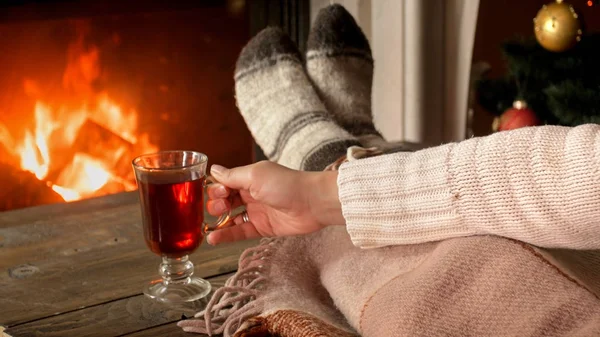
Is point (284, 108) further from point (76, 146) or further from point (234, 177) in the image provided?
point (76, 146)

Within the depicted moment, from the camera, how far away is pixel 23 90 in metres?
1.69

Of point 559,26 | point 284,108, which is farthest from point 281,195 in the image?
point 559,26

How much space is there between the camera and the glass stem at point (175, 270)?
87cm

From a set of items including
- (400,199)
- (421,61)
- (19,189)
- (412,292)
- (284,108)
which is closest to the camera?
(412,292)

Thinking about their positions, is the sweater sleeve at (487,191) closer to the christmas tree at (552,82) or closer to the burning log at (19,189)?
the christmas tree at (552,82)

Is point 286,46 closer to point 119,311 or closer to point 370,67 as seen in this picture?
point 370,67

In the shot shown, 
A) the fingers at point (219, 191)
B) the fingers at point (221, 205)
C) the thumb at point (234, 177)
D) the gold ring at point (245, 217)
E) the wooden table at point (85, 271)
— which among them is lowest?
the wooden table at point (85, 271)

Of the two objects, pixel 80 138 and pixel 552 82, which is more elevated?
pixel 552 82

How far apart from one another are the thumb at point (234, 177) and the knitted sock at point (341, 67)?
51 centimetres

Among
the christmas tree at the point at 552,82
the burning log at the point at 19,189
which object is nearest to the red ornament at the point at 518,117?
the christmas tree at the point at 552,82

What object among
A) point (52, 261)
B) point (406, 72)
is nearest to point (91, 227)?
point (52, 261)

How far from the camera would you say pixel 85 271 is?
945 mm

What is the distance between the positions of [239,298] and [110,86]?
1073 mm

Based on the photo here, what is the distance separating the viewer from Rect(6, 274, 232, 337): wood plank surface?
31.2 inches
